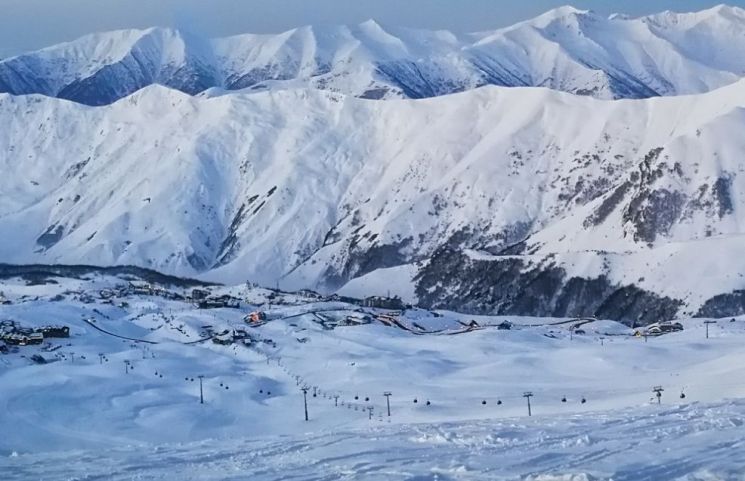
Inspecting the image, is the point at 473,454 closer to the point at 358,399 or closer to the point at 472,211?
the point at 358,399

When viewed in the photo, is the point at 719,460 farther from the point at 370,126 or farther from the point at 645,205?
the point at 370,126

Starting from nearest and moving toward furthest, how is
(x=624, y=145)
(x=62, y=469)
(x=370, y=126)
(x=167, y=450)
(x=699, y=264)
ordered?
(x=62, y=469) → (x=167, y=450) → (x=699, y=264) → (x=624, y=145) → (x=370, y=126)

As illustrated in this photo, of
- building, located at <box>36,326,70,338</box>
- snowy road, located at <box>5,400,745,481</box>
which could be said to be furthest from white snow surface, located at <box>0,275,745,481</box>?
building, located at <box>36,326,70,338</box>

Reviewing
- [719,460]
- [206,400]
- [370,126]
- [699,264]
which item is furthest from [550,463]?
[370,126]

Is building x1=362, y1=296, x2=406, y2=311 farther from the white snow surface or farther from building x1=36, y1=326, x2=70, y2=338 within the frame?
building x1=36, y1=326, x2=70, y2=338

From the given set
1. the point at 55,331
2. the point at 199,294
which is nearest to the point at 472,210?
the point at 199,294

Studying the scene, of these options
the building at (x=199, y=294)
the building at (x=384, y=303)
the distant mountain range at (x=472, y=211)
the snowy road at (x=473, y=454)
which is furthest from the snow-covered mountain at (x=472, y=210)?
the snowy road at (x=473, y=454)
